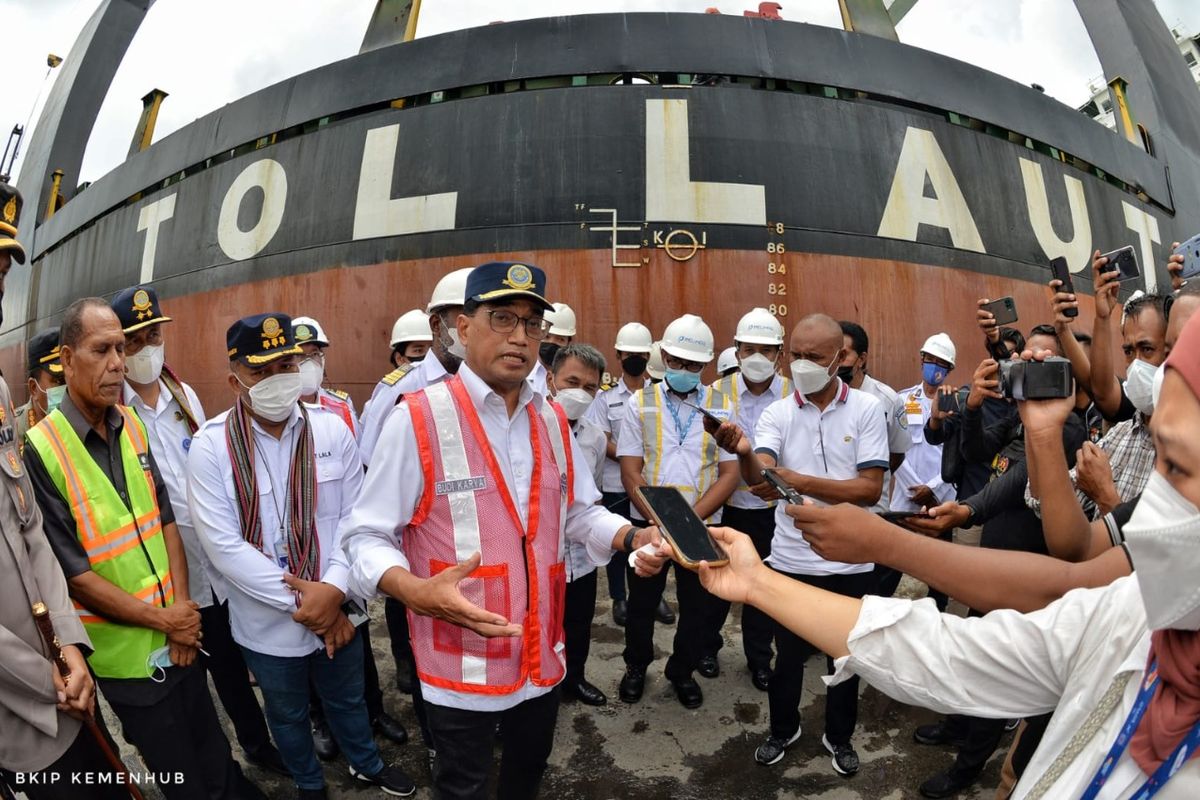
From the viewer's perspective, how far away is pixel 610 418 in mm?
4996

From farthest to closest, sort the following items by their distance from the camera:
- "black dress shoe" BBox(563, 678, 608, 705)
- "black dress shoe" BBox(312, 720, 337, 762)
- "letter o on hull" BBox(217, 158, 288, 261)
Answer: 1. "letter o on hull" BBox(217, 158, 288, 261)
2. "black dress shoe" BBox(563, 678, 608, 705)
3. "black dress shoe" BBox(312, 720, 337, 762)

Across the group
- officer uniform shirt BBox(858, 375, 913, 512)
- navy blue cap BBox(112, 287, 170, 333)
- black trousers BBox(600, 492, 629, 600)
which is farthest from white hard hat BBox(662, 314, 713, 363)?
navy blue cap BBox(112, 287, 170, 333)

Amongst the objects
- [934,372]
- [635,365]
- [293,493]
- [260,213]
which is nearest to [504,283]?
[293,493]

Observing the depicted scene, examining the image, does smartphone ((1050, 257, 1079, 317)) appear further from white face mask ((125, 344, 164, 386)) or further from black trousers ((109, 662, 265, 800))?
white face mask ((125, 344, 164, 386))

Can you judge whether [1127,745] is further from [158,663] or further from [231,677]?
[231,677]

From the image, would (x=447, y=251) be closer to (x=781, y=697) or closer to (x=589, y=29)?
(x=589, y=29)

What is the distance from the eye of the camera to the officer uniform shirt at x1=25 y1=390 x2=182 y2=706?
2270 millimetres

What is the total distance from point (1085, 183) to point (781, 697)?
10811 millimetres

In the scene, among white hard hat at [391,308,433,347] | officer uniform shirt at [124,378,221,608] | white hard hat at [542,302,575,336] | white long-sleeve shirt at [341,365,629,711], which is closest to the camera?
white long-sleeve shirt at [341,365,629,711]

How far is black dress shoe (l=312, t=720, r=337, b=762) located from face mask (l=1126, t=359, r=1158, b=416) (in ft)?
12.8

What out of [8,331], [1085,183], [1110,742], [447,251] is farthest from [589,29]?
[8,331]

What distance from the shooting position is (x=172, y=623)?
7.82ft

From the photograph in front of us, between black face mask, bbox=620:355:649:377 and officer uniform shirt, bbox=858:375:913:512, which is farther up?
black face mask, bbox=620:355:649:377

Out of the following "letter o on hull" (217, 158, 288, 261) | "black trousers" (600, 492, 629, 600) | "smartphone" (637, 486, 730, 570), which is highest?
"letter o on hull" (217, 158, 288, 261)
